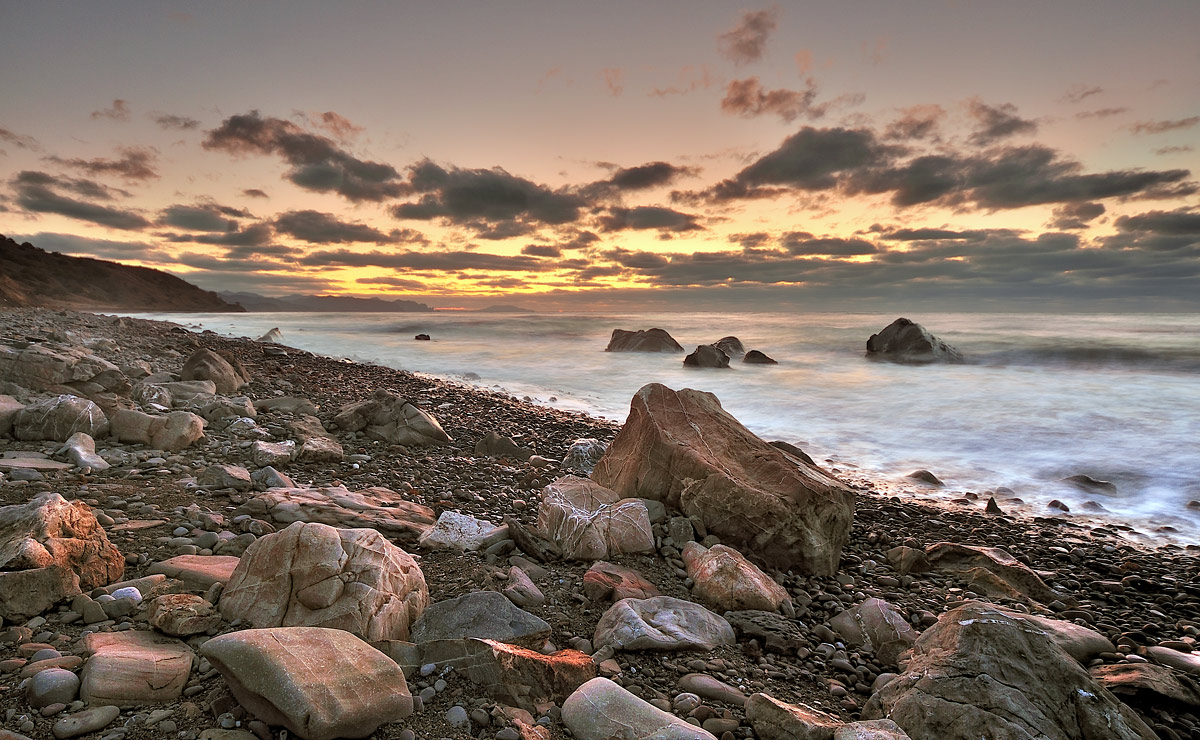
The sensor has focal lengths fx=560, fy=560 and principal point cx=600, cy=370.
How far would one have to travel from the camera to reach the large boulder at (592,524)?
4.03m

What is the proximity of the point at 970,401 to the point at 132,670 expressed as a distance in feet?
51.7

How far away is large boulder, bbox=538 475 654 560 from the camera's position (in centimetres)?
403

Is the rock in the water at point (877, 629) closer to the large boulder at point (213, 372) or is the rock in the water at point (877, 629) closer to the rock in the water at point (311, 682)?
the rock in the water at point (311, 682)

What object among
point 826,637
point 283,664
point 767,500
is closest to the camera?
point 283,664

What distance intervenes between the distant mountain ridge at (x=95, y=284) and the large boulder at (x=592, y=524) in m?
113

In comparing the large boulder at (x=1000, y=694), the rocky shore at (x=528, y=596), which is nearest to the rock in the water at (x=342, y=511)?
the rocky shore at (x=528, y=596)

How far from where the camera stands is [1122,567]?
4.79 metres

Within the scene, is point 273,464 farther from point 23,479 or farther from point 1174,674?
point 1174,674

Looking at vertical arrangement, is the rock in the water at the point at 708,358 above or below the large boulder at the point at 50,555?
below

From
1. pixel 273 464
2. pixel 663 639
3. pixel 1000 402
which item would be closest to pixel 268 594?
pixel 663 639

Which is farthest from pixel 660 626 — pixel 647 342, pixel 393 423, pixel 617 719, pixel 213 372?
pixel 647 342

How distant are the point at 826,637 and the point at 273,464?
4.84m

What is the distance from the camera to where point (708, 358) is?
67.3ft

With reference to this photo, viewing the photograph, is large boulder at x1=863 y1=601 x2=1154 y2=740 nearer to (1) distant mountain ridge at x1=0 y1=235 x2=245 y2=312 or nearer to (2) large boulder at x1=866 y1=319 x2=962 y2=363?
(2) large boulder at x1=866 y1=319 x2=962 y2=363
